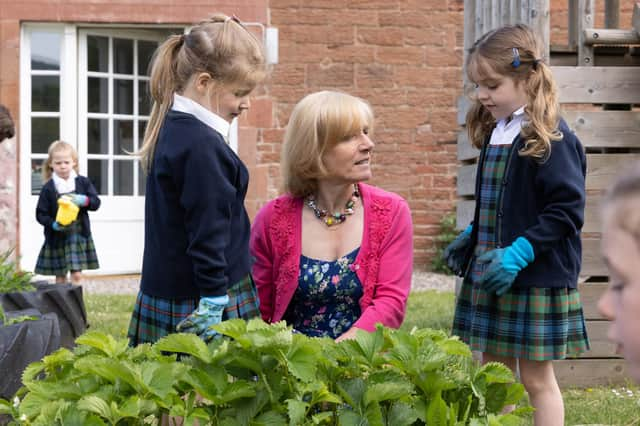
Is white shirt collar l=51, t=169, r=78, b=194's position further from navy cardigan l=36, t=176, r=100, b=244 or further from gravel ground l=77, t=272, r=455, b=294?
gravel ground l=77, t=272, r=455, b=294

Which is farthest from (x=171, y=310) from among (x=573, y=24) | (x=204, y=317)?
(x=573, y=24)

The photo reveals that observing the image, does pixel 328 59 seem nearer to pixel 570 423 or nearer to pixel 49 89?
pixel 49 89

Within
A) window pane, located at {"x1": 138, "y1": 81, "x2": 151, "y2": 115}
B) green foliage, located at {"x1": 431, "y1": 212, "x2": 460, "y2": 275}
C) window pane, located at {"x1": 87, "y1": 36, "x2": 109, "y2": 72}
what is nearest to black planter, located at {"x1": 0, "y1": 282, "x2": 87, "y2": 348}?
window pane, located at {"x1": 87, "y1": 36, "x2": 109, "y2": 72}

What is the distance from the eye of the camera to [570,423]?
387 cm

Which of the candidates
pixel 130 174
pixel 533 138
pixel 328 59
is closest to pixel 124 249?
pixel 130 174

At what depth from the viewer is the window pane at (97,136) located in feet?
34.6

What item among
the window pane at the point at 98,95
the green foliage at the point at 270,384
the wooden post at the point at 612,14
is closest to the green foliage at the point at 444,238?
the window pane at the point at 98,95

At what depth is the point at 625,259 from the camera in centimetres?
108

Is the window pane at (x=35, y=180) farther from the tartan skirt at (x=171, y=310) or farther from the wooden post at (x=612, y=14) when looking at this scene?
the tartan skirt at (x=171, y=310)

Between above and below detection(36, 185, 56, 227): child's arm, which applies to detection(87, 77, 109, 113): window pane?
above

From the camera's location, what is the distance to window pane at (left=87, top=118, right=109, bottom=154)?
34.6 feet

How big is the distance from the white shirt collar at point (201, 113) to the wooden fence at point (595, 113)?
2.19 metres

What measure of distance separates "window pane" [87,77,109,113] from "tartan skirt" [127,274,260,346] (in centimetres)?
796

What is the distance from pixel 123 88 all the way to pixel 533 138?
8.07 metres
